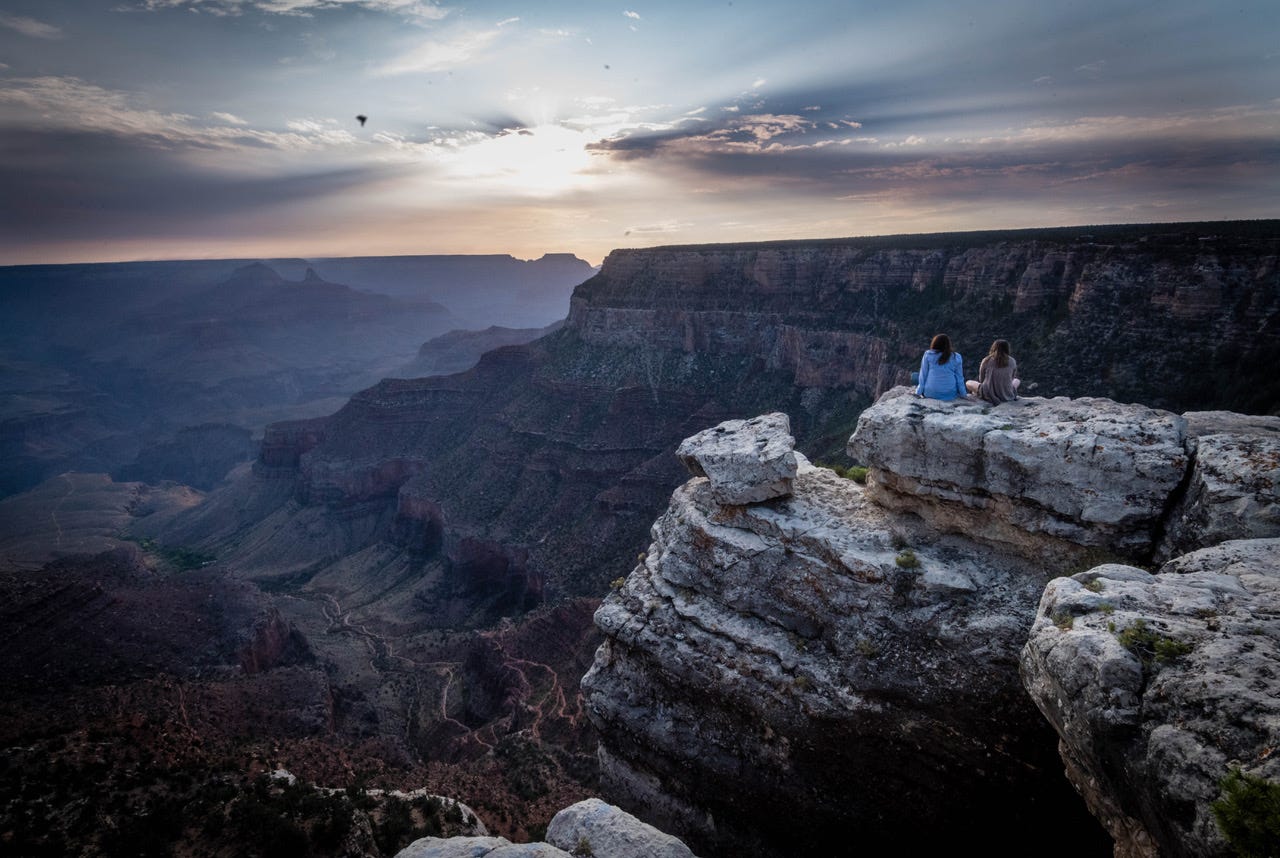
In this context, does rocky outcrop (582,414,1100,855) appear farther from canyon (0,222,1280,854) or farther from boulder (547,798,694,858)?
boulder (547,798,694,858)

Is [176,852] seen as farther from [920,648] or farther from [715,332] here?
[715,332]

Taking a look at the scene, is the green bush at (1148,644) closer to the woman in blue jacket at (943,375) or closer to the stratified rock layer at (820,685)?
the stratified rock layer at (820,685)

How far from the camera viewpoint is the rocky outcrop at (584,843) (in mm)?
9445

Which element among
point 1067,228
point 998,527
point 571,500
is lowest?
point 571,500

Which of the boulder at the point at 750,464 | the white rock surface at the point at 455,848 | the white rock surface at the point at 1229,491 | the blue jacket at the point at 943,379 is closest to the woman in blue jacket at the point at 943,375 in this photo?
the blue jacket at the point at 943,379

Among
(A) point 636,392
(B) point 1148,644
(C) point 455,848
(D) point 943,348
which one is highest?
(D) point 943,348

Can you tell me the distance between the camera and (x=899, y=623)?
34.6 feet

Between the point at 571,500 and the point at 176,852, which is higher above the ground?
the point at 176,852

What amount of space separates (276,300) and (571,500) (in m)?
180

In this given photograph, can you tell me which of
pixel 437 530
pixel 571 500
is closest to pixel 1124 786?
pixel 571 500

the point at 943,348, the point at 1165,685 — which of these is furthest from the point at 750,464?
the point at 1165,685

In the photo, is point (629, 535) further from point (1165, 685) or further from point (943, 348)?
point (1165, 685)

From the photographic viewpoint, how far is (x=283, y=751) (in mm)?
19266

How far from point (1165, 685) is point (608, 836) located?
8.22m
